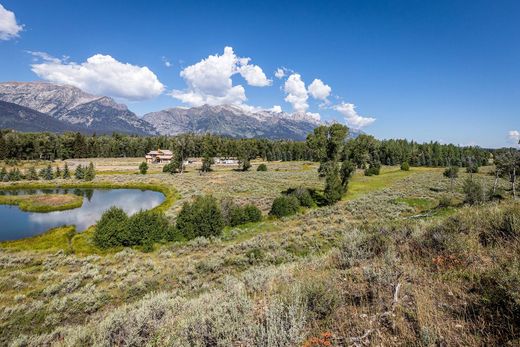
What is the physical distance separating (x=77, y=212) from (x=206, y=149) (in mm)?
62928

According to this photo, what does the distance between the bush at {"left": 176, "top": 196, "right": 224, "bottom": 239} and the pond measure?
860 cm

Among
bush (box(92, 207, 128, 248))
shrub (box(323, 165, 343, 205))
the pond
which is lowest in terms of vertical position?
the pond

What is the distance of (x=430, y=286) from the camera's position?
5406mm

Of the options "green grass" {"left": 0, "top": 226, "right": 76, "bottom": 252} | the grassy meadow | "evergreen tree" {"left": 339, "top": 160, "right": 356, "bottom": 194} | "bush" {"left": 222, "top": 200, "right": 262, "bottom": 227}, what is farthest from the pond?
"evergreen tree" {"left": 339, "top": 160, "right": 356, "bottom": 194}

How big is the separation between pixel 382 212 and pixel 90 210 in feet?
141

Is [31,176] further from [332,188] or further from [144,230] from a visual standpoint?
[332,188]

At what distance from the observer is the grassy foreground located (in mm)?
41963

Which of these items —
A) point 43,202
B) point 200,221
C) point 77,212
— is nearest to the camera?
point 200,221

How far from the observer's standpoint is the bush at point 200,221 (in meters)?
24.3

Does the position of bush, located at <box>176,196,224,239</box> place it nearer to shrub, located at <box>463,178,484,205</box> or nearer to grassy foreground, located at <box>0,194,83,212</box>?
shrub, located at <box>463,178,484,205</box>

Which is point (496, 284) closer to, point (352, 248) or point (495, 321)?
point (495, 321)

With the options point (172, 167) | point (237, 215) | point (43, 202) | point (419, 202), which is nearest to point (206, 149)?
point (172, 167)

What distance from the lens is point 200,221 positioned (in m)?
24.5

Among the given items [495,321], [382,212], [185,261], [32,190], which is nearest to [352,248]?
[495,321]
